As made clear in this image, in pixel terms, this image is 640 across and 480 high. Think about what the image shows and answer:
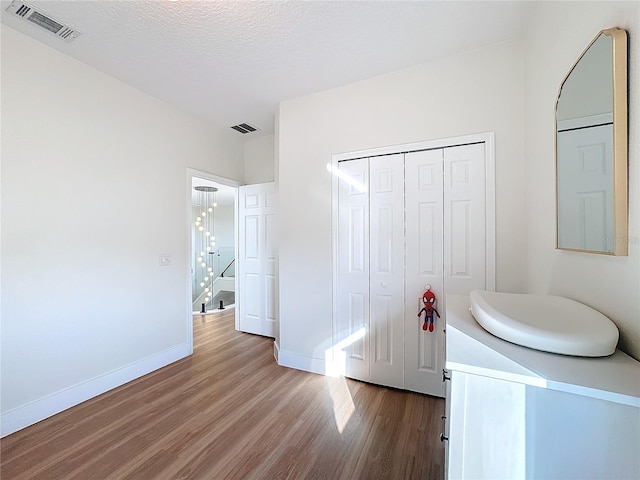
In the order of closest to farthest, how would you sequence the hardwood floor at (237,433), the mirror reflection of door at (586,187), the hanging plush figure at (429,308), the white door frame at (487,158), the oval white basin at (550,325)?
1. the oval white basin at (550,325)
2. the mirror reflection of door at (586,187)
3. the hardwood floor at (237,433)
4. the white door frame at (487,158)
5. the hanging plush figure at (429,308)

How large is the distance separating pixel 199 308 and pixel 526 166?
524cm

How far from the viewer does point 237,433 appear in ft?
5.81

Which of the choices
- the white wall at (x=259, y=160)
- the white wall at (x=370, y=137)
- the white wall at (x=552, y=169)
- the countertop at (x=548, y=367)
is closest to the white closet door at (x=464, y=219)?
the white wall at (x=370, y=137)

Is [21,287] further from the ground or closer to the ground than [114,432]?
further from the ground

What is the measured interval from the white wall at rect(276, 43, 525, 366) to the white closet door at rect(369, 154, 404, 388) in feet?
1.01

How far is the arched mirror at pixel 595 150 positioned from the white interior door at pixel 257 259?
9.29ft

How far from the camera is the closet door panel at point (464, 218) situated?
77.7 inches

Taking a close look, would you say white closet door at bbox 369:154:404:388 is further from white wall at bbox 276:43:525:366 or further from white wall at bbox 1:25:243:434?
white wall at bbox 1:25:243:434

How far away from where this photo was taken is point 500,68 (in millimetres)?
1911

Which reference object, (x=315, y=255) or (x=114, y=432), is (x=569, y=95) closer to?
(x=315, y=255)

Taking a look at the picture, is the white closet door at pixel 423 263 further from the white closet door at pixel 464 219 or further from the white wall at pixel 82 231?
the white wall at pixel 82 231

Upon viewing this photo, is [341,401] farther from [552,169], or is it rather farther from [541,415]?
[552,169]

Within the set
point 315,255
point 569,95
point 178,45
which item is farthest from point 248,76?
point 569,95

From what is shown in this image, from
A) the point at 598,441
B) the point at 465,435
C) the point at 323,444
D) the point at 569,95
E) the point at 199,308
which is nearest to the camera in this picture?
the point at 598,441
